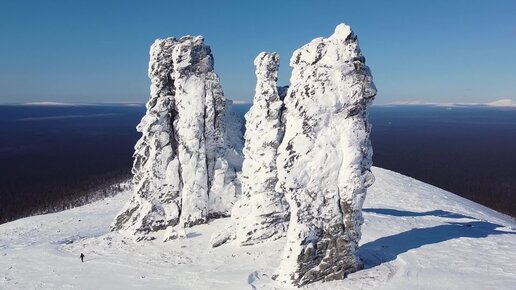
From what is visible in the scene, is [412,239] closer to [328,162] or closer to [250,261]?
[328,162]

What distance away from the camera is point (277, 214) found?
111 feet

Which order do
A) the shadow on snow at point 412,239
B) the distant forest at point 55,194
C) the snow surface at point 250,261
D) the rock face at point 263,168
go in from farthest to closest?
the distant forest at point 55,194 → the rock face at point 263,168 → the shadow on snow at point 412,239 → the snow surface at point 250,261

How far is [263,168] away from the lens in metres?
34.6

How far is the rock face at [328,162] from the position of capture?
24.5 m

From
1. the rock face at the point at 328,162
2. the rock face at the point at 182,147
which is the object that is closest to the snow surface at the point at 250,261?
the rock face at the point at 328,162

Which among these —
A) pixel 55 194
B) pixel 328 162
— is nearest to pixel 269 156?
pixel 328 162

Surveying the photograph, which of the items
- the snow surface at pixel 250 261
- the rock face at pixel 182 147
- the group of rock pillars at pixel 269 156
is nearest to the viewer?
the snow surface at pixel 250 261

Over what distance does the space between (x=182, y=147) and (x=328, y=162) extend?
20.1 meters

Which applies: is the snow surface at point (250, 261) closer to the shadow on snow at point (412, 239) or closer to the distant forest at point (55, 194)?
the shadow on snow at point (412, 239)

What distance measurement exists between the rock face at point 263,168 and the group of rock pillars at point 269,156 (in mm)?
85

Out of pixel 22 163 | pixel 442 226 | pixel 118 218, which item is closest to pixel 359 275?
pixel 442 226

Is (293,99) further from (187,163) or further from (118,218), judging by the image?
(118,218)

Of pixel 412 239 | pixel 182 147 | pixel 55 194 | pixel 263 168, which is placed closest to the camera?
pixel 412 239

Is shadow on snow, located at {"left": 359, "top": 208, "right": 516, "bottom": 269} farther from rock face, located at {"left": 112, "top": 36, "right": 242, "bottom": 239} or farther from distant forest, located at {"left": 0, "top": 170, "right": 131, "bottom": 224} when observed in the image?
distant forest, located at {"left": 0, "top": 170, "right": 131, "bottom": 224}
